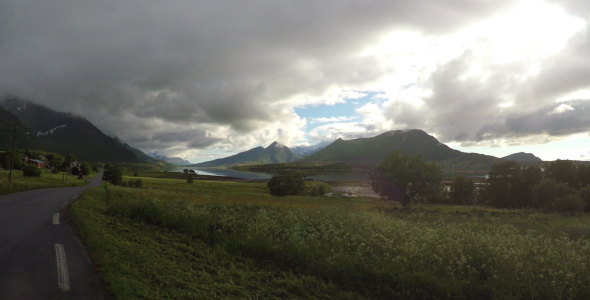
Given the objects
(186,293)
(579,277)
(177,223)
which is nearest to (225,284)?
(186,293)

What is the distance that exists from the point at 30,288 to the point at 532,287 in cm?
1428

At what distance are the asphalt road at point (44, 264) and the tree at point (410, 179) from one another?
5545 cm

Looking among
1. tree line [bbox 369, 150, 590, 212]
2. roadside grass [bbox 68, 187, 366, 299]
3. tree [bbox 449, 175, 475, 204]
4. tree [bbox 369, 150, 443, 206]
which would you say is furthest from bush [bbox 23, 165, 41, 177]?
tree [bbox 449, 175, 475, 204]

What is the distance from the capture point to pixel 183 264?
31.9ft

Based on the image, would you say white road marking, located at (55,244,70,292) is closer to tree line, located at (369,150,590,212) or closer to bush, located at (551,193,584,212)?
tree line, located at (369,150,590,212)

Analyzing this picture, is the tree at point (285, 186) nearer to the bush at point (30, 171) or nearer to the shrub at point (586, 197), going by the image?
the bush at point (30, 171)

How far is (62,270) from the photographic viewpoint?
8.12 m

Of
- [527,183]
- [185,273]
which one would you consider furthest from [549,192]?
[185,273]

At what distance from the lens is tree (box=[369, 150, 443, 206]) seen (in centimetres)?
5600

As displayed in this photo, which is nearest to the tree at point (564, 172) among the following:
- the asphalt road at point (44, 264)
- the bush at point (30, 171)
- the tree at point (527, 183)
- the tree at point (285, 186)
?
the tree at point (527, 183)

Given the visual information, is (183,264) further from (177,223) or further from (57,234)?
(57,234)

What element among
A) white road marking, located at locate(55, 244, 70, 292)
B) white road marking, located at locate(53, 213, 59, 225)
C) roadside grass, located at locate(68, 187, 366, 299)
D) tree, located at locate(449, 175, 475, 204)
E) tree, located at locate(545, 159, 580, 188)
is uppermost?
tree, located at locate(545, 159, 580, 188)

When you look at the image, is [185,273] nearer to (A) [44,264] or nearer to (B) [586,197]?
(A) [44,264]

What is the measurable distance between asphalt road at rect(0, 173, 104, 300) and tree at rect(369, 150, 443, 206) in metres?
55.5
